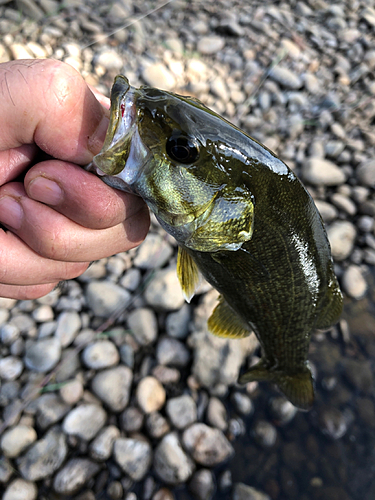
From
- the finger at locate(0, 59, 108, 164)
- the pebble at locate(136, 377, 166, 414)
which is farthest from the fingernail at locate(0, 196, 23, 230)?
the pebble at locate(136, 377, 166, 414)

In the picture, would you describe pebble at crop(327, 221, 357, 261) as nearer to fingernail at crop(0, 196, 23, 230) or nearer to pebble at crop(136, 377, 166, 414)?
pebble at crop(136, 377, 166, 414)

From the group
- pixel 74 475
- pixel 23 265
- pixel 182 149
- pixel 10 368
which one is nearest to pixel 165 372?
pixel 74 475

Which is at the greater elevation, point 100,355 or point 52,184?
point 52,184

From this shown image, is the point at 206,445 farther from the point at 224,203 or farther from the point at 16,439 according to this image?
the point at 224,203

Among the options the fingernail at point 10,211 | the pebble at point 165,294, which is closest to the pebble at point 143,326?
the pebble at point 165,294

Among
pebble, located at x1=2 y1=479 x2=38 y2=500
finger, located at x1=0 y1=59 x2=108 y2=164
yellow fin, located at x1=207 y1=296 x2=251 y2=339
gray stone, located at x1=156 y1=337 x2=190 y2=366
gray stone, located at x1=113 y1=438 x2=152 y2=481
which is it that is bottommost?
pebble, located at x1=2 y1=479 x2=38 y2=500

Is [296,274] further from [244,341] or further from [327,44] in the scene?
[327,44]
